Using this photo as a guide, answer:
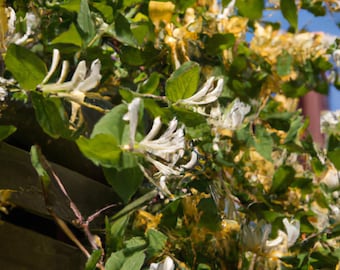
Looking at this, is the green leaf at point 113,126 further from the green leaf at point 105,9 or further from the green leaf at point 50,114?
the green leaf at point 105,9

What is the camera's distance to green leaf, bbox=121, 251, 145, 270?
1.62 ft

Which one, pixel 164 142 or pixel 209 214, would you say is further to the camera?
pixel 209 214

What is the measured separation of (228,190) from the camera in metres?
0.80

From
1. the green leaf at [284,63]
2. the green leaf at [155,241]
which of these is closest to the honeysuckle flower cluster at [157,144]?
the green leaf at [155,241]

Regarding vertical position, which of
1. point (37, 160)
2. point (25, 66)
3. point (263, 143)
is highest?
point (25, 66)

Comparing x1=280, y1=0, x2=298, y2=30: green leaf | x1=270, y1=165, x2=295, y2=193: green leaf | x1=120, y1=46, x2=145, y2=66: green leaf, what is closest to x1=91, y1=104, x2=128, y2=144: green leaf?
x1=120, y1=46, x2=145, y2=66: green leaf

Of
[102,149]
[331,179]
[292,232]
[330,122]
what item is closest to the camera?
[102,149]

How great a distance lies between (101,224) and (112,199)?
82 mm

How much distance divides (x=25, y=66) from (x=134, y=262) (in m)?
0.18

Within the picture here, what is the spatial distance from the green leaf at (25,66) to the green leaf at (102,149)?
7 centimetres

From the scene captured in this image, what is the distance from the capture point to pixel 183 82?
496 mm

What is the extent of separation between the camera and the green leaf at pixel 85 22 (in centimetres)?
51

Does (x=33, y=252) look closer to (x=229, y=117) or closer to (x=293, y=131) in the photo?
(x=229, y=117)

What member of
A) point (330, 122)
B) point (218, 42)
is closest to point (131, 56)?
point (218, 42)
